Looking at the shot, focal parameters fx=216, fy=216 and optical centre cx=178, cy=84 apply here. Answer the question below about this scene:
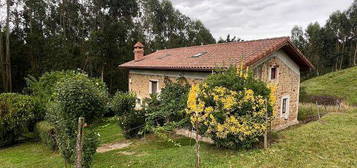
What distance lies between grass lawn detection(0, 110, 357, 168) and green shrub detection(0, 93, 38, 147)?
4.51 feet

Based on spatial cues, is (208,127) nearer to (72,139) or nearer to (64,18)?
(72,139)

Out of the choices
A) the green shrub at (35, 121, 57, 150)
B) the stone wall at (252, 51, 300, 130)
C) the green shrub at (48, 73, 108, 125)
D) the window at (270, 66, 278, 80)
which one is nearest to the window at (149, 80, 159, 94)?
the green shrub at (35, 121, 57, 150)

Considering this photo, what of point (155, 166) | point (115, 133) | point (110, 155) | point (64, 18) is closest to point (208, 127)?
point (155, 166)

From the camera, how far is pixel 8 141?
12.4 m

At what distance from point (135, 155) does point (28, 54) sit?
21827mm

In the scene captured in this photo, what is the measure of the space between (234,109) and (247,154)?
5.00 ft

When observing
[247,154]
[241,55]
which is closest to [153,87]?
[241,55]

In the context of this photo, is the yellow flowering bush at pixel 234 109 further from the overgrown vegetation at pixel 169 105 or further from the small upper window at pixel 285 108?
the small upper window at pixel 285 108

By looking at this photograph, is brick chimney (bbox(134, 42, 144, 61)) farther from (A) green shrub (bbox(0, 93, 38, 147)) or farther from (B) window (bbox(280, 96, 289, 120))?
(B) window (bbox(280, 96, 289, 120))

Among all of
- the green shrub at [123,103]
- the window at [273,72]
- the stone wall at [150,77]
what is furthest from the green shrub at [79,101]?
the window at [273,72]

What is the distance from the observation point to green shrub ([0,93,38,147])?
11719 mm

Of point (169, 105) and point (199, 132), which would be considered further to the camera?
point (169, 105)

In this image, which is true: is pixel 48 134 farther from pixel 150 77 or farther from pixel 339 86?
pixel 339 86

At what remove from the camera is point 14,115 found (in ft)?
38.8
